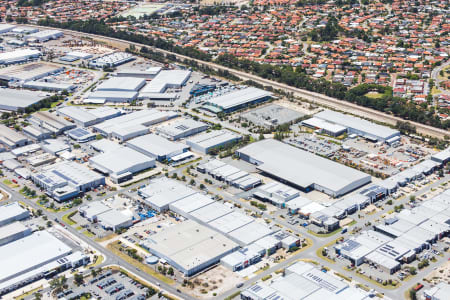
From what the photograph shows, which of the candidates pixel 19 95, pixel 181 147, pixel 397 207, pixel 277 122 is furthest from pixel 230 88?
pixel 397 207

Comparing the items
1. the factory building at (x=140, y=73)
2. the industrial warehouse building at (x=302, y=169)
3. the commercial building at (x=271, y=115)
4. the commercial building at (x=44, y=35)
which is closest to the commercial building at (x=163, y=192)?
the industrial warehouse building at (x=302, y=169)

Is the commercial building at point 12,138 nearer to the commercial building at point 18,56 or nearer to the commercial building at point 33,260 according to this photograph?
the commercial building at point 33,260

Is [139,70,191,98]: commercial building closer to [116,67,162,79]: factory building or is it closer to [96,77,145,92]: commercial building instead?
[116,67,162,79]: factory building

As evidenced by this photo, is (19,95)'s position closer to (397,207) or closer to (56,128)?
(56,128)

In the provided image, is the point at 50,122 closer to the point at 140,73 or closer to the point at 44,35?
the point at 140,73

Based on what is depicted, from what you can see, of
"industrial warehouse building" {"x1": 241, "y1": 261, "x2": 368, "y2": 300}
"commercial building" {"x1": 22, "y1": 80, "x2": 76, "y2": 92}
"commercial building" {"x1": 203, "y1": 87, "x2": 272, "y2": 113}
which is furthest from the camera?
"commercial building" {"x1": 22, "y1": 80, "x2": 76, "y2": 92}

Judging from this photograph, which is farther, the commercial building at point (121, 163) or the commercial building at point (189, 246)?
the commercial building at point (121, 163)

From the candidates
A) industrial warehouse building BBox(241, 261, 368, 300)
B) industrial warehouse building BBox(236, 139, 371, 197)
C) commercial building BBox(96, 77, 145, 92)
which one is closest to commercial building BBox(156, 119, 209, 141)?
industrial warehouse building BBox(236, 139, 371, 197)
